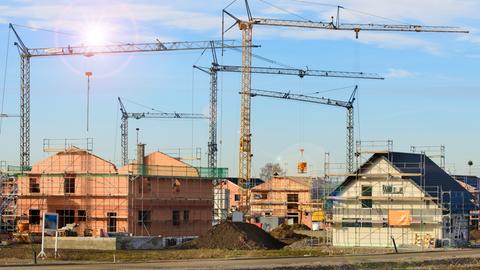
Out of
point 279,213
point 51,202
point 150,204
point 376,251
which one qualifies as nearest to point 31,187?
point 51,202

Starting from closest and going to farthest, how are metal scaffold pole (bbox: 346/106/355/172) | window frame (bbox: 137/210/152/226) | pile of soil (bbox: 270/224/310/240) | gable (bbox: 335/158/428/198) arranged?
gable (bbox: 335/158/428/198)
window frame (bbox: 137/210/152/226)
pile of soil (bbox: 270/224/310/240)
metal scaffold pole (bbox: 346/106/355/172)

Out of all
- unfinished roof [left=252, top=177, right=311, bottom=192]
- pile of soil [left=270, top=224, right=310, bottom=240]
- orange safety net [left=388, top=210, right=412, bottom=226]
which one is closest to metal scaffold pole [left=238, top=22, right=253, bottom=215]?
unfinished roof [left=252, top=177, right=311, bottom=192]

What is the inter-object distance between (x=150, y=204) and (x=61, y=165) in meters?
8.16

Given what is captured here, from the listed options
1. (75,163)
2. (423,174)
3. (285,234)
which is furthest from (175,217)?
(423,174)

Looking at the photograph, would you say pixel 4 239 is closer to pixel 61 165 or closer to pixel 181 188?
pixel 61 165

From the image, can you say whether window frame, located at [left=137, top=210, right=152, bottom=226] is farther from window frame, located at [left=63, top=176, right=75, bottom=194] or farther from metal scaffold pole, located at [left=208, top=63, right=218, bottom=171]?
metal scaffold pole, located at [left=208, top=63, right=218, bottom=171]

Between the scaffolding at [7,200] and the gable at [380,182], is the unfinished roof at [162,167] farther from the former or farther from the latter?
the gable at [380,182]

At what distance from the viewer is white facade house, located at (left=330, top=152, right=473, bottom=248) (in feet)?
212

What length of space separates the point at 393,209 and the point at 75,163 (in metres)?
26.2

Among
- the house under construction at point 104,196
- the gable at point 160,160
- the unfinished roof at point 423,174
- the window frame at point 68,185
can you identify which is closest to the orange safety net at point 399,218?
the unfinished roof at point 423,174

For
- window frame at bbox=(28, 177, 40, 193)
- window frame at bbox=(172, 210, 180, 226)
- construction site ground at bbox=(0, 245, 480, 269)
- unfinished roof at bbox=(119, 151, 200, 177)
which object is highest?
unfinished roof at bbox=(119, 151, 200, 177)

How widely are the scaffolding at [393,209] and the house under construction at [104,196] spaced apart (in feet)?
45.4

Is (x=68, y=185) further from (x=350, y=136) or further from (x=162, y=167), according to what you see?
(x=350, y=136)

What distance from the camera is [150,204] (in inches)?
2854
